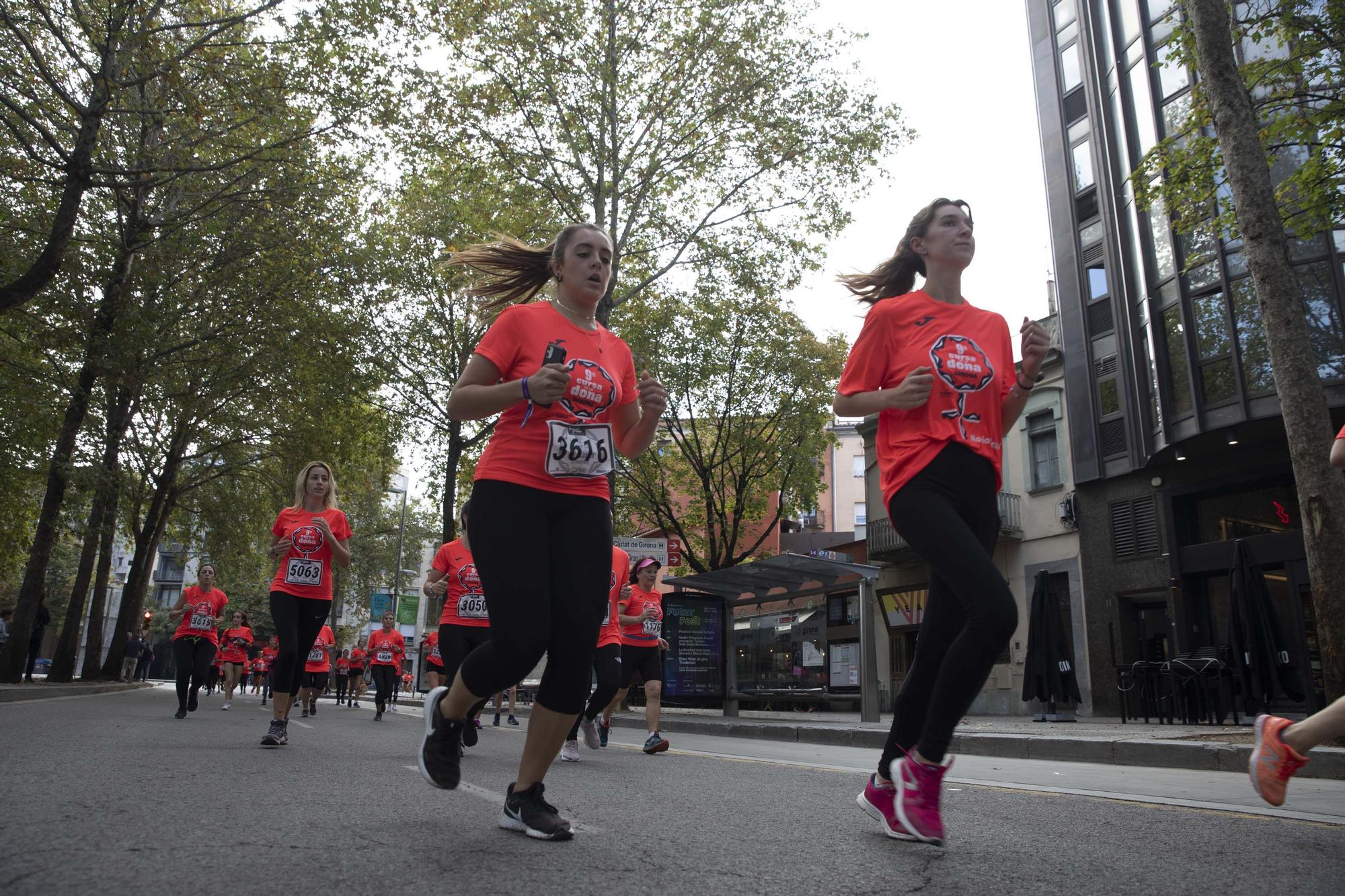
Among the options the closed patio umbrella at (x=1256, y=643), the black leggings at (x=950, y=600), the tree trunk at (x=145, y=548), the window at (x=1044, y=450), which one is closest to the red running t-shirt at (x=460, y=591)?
the black leggings at (x=950, y=600)

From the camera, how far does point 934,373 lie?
3.63 metres

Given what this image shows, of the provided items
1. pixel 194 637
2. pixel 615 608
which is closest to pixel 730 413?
pixel 194 637

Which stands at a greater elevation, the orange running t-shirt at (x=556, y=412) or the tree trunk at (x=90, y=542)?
the tree trunk at (x=90, y=542)

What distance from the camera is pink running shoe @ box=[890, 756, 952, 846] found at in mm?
3217

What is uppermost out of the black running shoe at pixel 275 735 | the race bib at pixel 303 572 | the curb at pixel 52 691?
the race bib at pixel 303 572

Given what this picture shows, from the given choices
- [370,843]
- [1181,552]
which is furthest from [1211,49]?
[1181,552]

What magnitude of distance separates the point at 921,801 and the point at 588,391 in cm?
169

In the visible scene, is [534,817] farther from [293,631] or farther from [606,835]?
[293,631]

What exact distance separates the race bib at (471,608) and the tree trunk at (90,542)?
48.2 feet

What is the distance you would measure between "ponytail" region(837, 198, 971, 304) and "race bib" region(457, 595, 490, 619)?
5.02m

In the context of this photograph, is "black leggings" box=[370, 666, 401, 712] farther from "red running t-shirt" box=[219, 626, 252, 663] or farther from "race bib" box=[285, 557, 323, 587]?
"race bib" box=[285, 557, 323, 587]

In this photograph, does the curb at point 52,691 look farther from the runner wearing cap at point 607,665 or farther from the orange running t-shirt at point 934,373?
the orange running t-shirt at point 934,373

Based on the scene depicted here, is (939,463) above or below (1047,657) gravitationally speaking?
below

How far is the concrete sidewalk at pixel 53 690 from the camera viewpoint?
14400 millimetres
